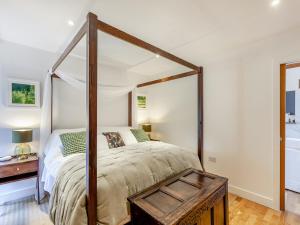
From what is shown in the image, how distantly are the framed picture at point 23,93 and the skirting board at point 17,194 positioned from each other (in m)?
1.36

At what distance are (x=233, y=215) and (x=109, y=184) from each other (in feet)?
5.73

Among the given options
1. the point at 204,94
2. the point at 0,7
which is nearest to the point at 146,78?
the point at 204,94

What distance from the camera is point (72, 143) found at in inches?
93.8

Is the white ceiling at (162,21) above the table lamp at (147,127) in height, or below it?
above

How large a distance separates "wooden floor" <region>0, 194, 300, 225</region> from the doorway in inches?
9.1

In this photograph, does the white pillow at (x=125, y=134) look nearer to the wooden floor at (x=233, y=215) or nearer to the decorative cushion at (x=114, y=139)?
the decorative cushion at (x=114, y=139)

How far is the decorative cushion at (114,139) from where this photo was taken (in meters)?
2.79

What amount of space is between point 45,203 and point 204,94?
3232mm

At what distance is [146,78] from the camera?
14.4ft

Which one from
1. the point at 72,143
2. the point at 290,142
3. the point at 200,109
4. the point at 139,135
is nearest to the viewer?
the point at 72,143

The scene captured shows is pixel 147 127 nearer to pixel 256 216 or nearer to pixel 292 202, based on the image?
pixel 256 216

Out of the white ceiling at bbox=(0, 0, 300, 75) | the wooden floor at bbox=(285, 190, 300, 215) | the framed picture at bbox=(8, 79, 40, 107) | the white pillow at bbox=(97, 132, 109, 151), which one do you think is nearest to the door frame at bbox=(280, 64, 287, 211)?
the wooden floor at bbox=(285, 190, 300, 215)

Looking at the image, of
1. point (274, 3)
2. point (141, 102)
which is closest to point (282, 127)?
point (274, 3)

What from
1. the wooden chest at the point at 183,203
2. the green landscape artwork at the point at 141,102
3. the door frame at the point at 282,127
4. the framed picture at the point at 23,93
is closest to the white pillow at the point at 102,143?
the framed picture at the point at 23,93
